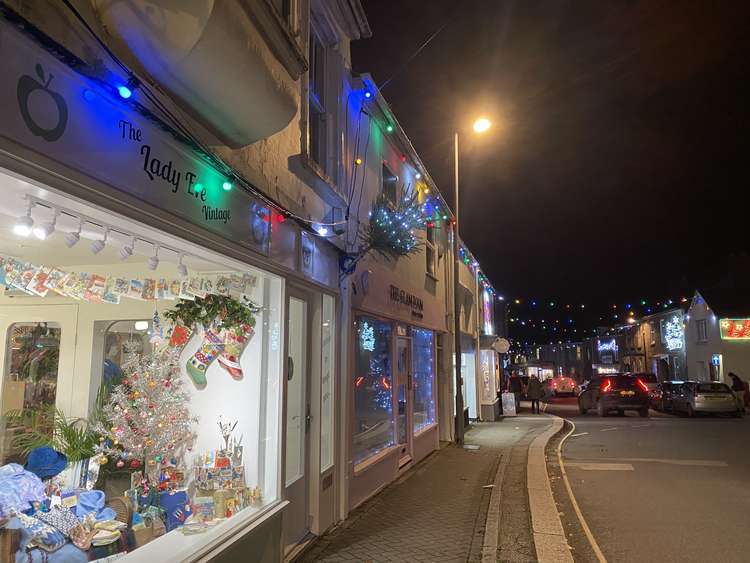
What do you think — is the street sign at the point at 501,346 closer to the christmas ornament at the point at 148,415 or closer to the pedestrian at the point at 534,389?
the pedestrian at the point at 534,389

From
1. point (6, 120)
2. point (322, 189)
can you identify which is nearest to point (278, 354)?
point (322, 189)

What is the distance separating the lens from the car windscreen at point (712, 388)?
21.0 meters

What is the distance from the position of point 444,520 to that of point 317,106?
5415 millimetres

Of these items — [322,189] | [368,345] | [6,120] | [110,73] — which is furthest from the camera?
[368,345]

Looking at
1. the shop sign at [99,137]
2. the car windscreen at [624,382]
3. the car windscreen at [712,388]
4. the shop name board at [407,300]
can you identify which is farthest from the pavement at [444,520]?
the car windscreen at [712,388]

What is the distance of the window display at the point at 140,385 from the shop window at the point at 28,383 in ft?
0.04

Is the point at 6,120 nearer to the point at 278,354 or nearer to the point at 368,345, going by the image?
the point at 278,354

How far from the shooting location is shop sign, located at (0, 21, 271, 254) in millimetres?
2645

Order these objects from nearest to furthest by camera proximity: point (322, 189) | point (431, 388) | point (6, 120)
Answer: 1. point (6, 120)
2. point (322, 189)
3. point (431, 388)

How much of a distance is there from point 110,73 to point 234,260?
6.27 feet

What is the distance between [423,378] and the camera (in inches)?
485

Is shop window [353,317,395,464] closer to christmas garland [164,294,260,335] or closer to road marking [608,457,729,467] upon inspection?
christmas garland [164,294,260,335]

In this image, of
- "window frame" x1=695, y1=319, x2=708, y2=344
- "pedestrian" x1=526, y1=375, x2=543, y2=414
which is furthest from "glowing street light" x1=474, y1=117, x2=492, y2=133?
"window frame" x1=695, y1=319, x2=708, y2=344

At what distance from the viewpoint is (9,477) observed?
410cm
